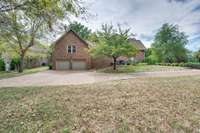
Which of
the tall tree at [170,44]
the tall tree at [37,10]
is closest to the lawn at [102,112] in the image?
the tall tree at [37,10]

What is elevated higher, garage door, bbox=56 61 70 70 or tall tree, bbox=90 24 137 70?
tall tree, bbox=90 24 137 70

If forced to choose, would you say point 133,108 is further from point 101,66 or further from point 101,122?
point 101,66

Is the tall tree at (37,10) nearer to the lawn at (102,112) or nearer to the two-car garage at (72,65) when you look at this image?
the lawn at (102,112)

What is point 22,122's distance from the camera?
4695 millimetres

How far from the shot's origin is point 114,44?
857 inches

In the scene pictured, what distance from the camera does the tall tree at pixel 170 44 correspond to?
35.5 meters

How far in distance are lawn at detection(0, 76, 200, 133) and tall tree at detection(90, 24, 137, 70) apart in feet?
47.8

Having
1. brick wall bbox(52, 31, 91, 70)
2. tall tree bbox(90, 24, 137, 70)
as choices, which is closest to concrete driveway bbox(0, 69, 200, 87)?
tall tree bbox(90, 24, 137, 70)

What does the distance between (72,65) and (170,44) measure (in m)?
20.8

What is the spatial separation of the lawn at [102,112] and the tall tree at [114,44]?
47.8ft

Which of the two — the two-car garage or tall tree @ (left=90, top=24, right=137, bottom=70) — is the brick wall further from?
tall tree @ (left=90, top=24, right=137, bottom=70)

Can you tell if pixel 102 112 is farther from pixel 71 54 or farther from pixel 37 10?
pixel 71 54

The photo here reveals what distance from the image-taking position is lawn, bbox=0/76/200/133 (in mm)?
4461

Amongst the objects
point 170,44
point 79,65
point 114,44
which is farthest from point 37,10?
point 170,44
